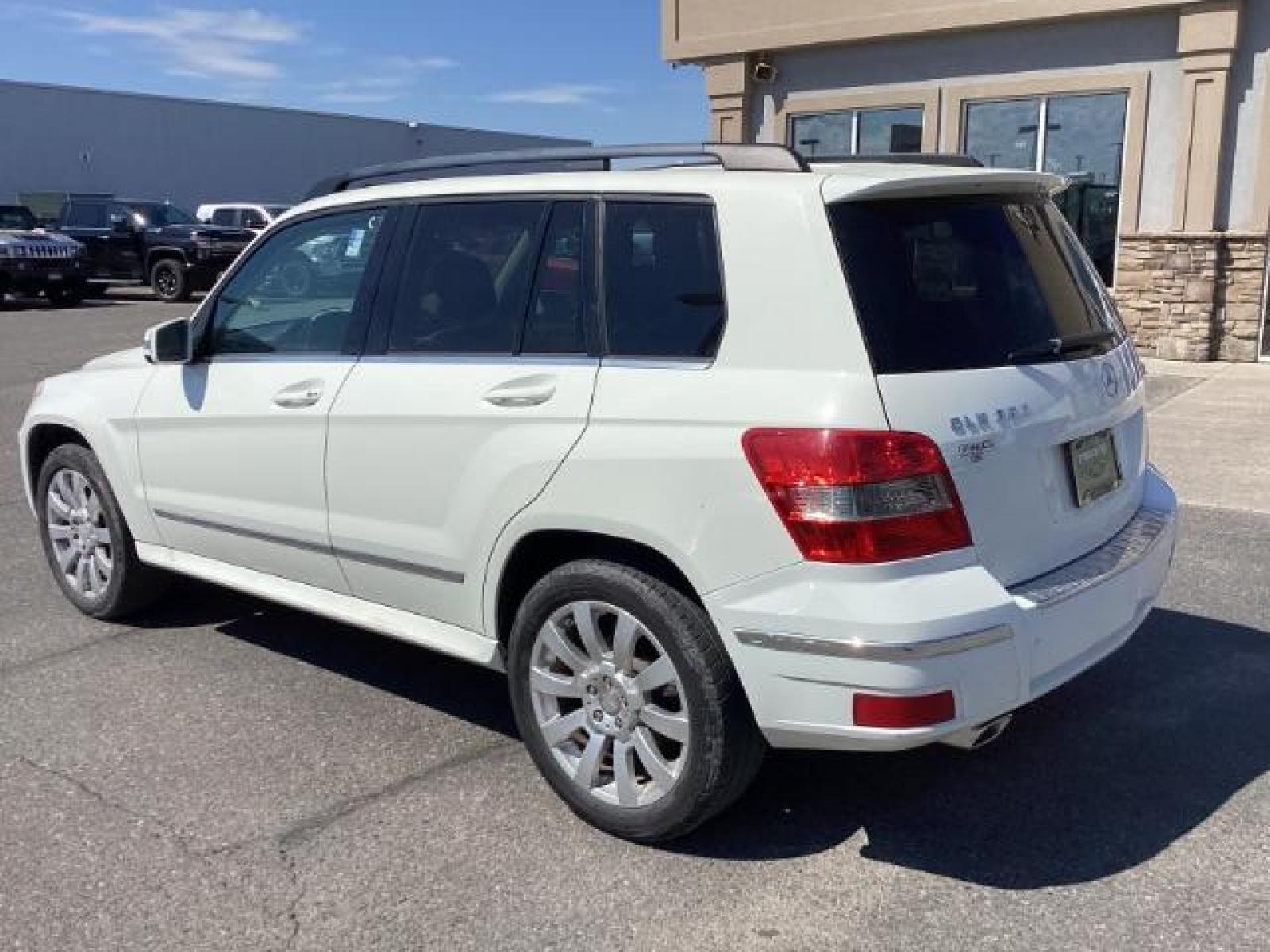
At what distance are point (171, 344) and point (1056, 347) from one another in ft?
10.2

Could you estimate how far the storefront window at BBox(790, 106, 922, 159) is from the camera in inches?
563

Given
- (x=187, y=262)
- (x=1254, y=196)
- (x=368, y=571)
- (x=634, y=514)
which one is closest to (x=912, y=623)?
(x=634, y=514)

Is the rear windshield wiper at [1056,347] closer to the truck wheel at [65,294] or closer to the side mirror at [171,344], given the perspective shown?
the side mirror at [171,344]

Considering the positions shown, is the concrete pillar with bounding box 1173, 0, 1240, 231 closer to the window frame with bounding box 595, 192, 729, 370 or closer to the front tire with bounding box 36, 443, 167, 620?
the window frame with bounding box 595, 192, 729, 370

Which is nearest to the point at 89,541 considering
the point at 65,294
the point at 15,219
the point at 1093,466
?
the point at 1093,466

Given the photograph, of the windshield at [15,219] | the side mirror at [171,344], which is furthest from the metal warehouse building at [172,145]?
the side mirror at [171,344]

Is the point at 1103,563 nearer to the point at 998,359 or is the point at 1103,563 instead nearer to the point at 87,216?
the point at 998,359

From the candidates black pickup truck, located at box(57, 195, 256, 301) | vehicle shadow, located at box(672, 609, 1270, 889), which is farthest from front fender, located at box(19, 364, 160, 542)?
black pickup truck, located at box(57, 195, 256, 301)

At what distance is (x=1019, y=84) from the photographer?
13.2 m

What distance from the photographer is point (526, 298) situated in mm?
3637

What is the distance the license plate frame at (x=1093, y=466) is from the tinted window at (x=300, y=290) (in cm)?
231

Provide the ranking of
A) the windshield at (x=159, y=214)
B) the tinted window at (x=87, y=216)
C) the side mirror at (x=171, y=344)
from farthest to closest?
the tinted window at (x=87, y=216), the windshield at (x=159, y=214), the side mirror at (x=171, y=344)

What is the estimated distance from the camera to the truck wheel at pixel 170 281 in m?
23.0

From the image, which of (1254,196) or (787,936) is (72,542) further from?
(1254,196)
